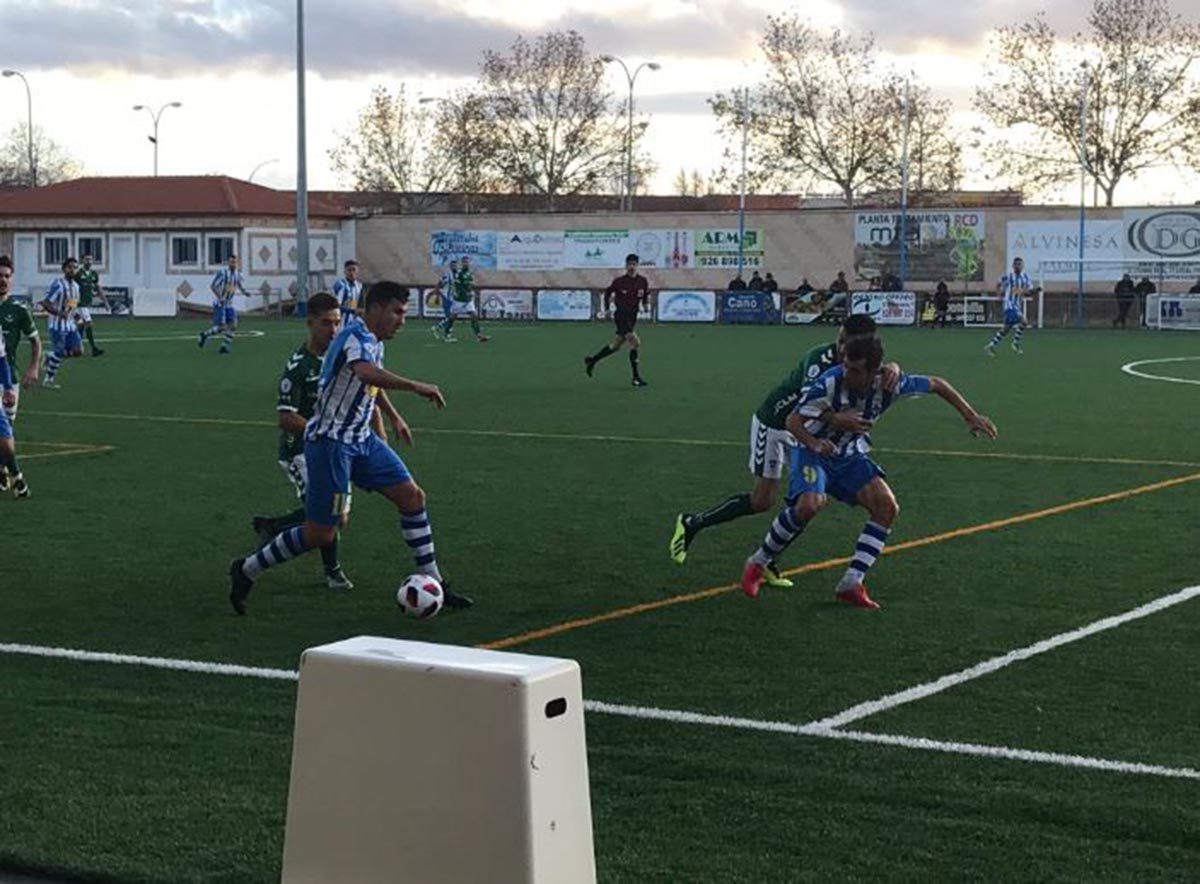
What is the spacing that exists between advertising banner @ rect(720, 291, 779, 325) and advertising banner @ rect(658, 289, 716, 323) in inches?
18.9

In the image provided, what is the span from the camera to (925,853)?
6.35m

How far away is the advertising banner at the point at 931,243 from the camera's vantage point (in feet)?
212

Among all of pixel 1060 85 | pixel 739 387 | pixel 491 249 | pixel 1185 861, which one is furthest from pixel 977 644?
pixel 1060 85

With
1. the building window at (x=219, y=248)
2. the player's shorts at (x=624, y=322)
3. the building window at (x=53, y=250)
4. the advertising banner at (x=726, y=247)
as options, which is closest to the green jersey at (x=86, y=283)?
the player's shorts at (x=624, y=322)

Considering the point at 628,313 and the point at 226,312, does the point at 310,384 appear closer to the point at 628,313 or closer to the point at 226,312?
the point at 628,313

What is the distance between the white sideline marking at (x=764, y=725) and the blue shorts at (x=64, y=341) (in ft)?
76.0

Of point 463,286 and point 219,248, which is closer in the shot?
point 463,286

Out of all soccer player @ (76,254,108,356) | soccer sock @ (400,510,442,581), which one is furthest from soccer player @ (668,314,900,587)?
soccer player @ (76,254,108,356)

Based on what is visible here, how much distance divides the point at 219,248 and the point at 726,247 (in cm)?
1831

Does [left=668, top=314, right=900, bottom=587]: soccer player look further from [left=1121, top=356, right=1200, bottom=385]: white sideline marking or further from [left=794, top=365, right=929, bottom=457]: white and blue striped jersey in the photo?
[left=1121, top=356, right=1200, bottom=385]: white sideline marking

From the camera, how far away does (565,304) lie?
208 ft

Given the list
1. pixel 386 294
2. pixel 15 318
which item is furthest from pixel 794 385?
pixel 15 318

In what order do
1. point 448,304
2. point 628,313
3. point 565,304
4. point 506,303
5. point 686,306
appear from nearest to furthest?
point 628,313, point 448,304, point 686,306, point 565,304, point 506,303

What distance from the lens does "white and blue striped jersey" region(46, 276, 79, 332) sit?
32.8m
